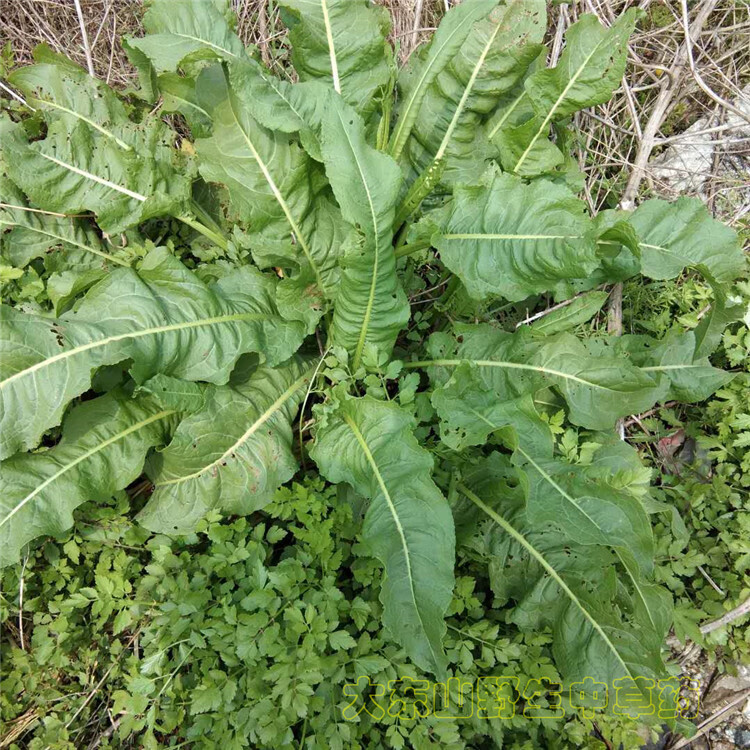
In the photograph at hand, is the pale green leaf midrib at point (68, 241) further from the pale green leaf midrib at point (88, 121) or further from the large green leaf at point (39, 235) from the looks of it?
the pale green leaf midrib at point (88, 121)

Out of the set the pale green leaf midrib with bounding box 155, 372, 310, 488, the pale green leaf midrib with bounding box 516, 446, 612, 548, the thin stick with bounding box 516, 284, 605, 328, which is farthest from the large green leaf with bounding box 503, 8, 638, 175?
the pale green leaf midrib with bounding box 155, 372, 310, 488

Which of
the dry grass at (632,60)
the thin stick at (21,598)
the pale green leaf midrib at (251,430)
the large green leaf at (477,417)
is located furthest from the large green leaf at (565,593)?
the thin stick at (21,598)

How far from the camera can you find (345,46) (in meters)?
2.23

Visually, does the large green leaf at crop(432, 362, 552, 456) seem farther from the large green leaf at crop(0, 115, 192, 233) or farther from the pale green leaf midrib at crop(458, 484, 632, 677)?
the large green leaf at crop(0, 115, 192, 233)

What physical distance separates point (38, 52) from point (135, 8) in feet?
2.68

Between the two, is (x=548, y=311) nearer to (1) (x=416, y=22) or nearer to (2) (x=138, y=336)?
(1) (x=416, y=22)

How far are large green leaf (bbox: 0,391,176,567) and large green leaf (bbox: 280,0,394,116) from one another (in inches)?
64.0

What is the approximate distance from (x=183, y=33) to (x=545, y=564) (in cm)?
269

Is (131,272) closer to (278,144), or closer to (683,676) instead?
(278,144)

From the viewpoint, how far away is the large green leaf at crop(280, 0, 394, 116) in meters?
2.17

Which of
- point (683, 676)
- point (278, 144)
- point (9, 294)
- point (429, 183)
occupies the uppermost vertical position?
point (278, 144)

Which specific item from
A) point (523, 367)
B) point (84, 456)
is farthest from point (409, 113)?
point (84, 456)

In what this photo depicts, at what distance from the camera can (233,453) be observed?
84.4 inches

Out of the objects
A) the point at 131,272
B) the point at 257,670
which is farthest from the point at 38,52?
the point at 257,670
